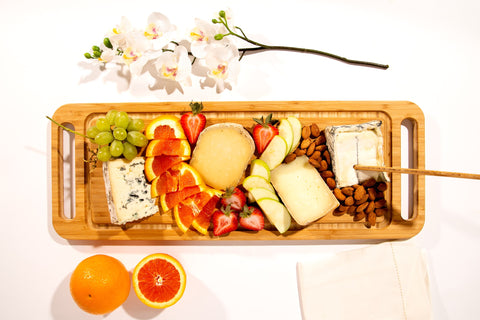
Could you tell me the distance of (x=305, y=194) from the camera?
60.8 inches

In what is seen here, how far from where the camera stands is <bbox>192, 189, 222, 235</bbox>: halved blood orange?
1536 mm

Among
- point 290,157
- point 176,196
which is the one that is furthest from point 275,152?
point 176,196

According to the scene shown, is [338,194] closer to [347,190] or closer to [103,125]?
[347,190]

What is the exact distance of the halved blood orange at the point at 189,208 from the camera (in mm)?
1513

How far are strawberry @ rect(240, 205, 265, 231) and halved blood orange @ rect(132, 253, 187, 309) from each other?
0.39 metres

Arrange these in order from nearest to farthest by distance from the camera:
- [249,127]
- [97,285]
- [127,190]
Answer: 1. [97,285]
2. [127,190]
3. [249,127]

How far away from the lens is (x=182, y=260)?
5.56ft

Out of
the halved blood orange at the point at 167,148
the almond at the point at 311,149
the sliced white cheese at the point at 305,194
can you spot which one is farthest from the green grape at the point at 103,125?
the almond at the point at 311,149

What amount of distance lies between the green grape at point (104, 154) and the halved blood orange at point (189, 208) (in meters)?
0.40

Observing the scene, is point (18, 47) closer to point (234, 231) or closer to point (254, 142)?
point (254, 142)

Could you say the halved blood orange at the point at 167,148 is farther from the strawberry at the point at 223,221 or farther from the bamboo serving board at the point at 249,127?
the strawberry at the point at 223,221

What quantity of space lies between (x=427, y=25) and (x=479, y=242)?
123 centimetres

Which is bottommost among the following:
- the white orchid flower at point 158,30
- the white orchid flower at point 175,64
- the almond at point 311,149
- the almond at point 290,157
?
the almond at point 290,157

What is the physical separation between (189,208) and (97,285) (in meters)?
0.53
